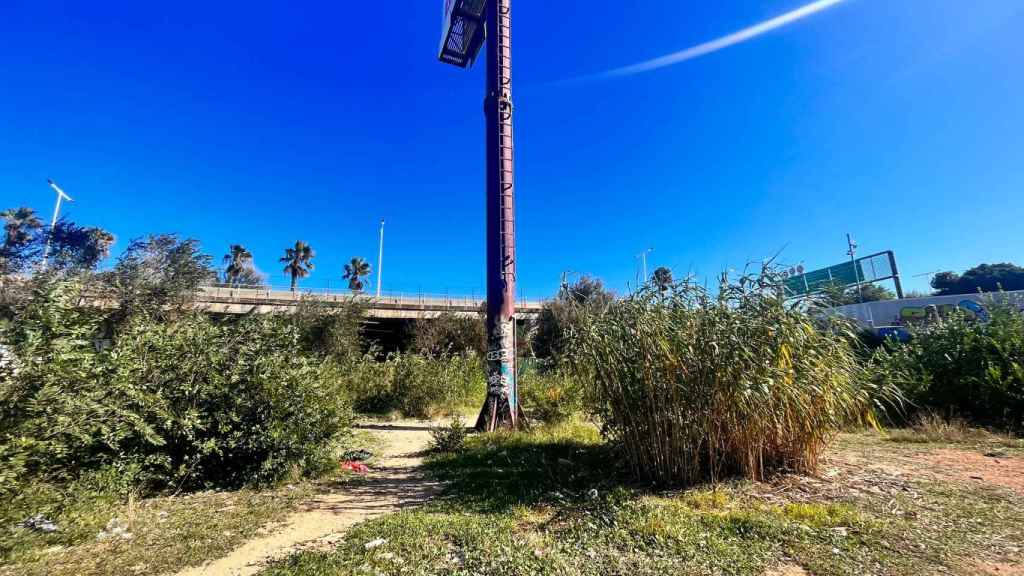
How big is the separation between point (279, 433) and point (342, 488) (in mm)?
985

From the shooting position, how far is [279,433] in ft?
15.3

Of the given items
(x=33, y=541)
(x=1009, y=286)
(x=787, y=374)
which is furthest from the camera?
(x=1009, y=286)

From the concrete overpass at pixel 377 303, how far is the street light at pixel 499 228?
13337 mm

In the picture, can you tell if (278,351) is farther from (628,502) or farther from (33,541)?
(628,502)

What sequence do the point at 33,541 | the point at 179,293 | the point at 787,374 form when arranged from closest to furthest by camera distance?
the point at 33,541 < the point at 787,374 < the point at 179,293

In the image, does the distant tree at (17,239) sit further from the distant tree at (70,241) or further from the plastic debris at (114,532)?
the plastic debris at (114,532)

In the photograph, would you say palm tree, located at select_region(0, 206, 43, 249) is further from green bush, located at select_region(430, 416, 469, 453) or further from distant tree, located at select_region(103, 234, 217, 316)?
green bush, located at select_region(430, 416, 469, 453)

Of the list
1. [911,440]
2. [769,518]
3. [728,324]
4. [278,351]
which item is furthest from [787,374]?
[278,351]

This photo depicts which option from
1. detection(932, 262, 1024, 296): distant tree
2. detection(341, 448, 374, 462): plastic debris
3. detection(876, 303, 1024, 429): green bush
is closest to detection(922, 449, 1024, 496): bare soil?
detection(876, 303, 1024, 429): green bush

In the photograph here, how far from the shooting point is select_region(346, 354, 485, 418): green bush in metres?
10.9

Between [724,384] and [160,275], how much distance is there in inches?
719

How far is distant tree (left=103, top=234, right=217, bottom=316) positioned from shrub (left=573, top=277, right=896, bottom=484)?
47.4ft

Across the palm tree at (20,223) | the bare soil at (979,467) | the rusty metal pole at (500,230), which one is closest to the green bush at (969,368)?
the bare soil at (979,467)

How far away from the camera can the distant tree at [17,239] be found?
1288 centimetres
